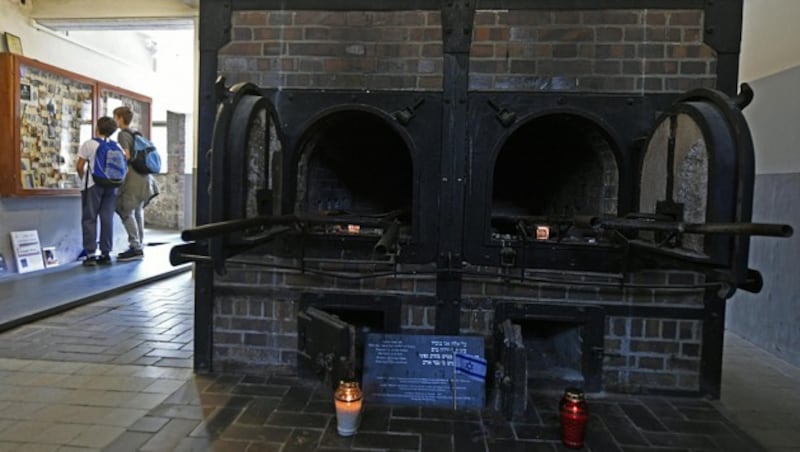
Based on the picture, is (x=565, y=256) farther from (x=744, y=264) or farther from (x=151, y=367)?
(x=151, y=367)

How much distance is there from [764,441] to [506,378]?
0.93 meters

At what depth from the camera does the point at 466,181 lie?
7.54 ft

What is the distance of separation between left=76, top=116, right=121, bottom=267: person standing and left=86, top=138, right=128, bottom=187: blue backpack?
3 cm

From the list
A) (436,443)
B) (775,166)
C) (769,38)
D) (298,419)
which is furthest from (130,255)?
(769,38)

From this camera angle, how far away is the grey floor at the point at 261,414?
5.96 feet

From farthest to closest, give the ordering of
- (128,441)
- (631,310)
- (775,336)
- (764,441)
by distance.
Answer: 1. (775,336)
2. (631,310)
3. (764,441)
4. (128,441)

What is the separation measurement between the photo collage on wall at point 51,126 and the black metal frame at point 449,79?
303 cm

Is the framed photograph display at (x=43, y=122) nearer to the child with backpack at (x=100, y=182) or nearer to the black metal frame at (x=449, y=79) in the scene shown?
the child with backpack at (x=100, y=182)

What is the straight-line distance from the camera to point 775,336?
9.96 ft

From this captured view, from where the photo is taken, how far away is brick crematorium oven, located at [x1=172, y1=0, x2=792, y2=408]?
222 centimetres

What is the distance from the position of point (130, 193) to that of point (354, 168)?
10.7 feet

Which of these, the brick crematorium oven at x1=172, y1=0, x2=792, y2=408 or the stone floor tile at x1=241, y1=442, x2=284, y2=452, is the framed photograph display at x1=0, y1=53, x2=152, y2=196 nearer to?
the brick crematorium oven at x1=172, y1=0, x2=792, y2=408

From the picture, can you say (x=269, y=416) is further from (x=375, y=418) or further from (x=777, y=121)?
(x=777, y=121)

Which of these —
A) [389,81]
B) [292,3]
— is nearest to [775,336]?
[389,81]
